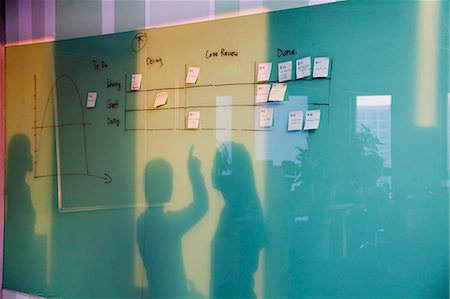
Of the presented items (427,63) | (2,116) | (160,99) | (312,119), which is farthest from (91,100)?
(427,63)

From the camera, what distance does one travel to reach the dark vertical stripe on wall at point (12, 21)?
297 centimetres

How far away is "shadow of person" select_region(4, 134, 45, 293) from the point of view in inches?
113

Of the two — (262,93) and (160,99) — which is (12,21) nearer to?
(160,99)

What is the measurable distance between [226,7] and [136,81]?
0.69 metres

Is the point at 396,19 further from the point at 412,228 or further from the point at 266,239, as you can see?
the point at 266,239

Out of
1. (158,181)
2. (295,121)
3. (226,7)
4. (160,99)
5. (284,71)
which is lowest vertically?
(158,181)

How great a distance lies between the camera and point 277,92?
2.10m

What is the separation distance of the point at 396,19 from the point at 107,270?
2103mm

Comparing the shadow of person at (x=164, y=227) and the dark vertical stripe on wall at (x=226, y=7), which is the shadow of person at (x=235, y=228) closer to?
the shadow of person at (x=164, y=227)

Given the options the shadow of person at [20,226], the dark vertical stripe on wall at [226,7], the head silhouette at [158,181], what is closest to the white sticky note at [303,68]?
the dark vertical stripe on wall at [226,7]

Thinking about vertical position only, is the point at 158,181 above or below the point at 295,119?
below

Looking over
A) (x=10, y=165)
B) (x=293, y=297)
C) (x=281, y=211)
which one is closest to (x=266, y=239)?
(x=281, y=211)

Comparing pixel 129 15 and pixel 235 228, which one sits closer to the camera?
pixel 235 228

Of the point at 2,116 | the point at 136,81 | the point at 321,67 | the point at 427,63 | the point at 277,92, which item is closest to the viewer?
the point at 427,63
